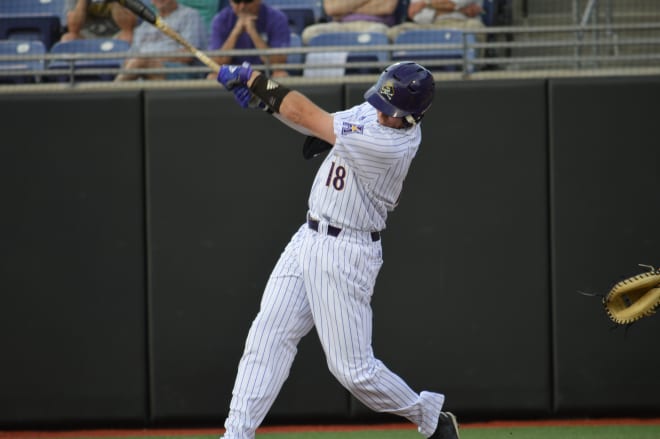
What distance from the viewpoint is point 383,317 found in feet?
19.1

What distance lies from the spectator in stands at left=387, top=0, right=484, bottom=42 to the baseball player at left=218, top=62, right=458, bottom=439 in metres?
2.72

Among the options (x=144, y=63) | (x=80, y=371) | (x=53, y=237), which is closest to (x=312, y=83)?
(x=144, y=63)

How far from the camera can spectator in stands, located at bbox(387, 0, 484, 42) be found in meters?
6.88

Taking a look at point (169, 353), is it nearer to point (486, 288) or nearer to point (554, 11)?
point (486, 288)

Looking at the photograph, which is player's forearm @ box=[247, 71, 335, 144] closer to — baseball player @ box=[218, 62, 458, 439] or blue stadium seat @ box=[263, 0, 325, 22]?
baseball player @ box=[218, 62, 458, 439]

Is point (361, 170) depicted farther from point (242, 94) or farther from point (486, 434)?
point (486, 434)

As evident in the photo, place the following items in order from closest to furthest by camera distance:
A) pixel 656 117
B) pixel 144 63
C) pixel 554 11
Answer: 1. pixel 656 117
2. pixel 144 63
3. pixel 554 11

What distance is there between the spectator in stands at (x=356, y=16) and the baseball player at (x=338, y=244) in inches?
103

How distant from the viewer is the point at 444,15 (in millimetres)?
6961

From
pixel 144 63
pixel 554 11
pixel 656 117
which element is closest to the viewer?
pixel 656 117

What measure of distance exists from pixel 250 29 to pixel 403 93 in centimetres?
261

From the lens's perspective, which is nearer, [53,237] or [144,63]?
[53,237]

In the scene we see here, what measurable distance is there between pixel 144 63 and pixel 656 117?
10.6ft

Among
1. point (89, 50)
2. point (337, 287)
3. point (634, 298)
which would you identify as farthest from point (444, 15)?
point (337, 287)
